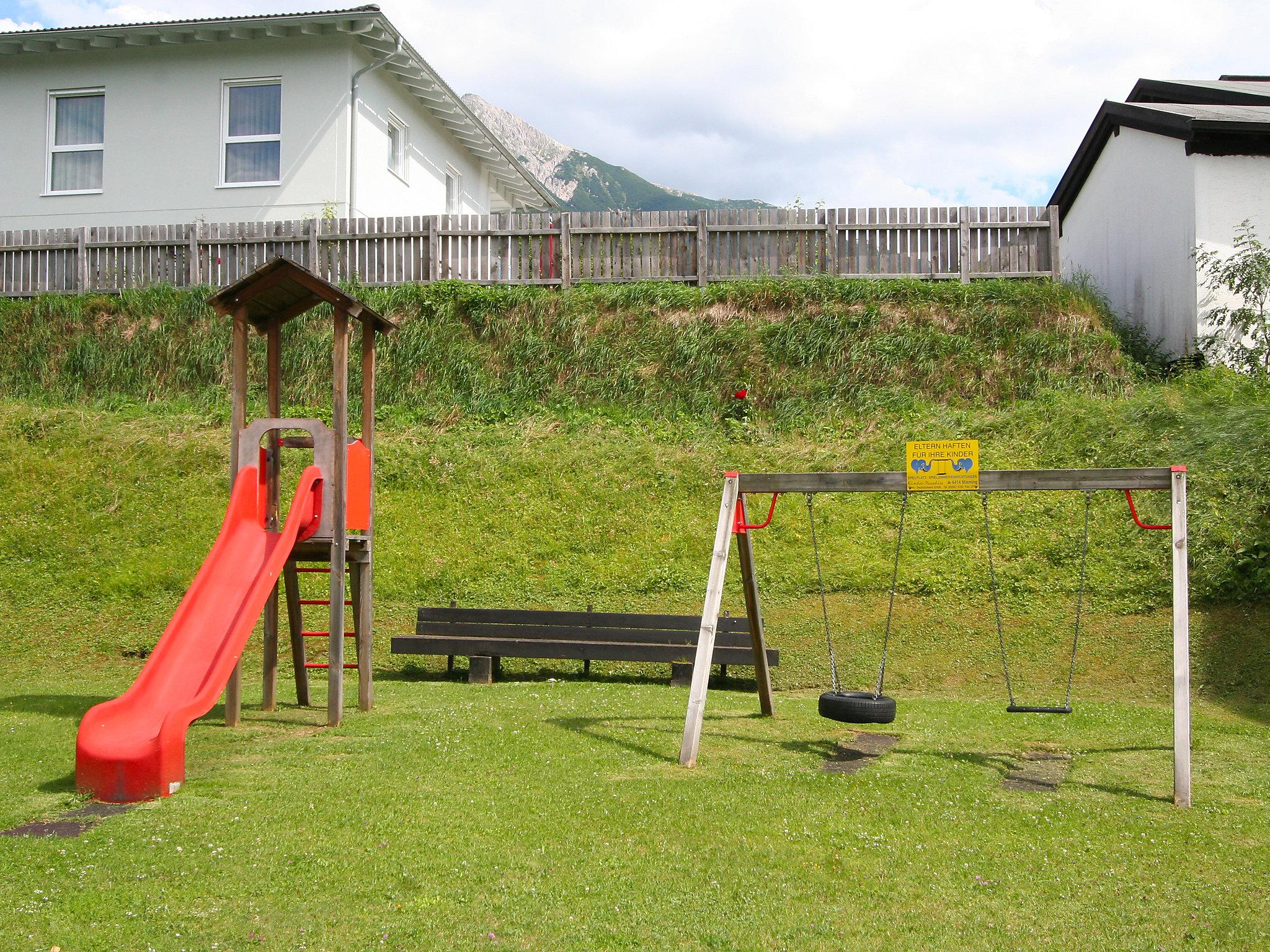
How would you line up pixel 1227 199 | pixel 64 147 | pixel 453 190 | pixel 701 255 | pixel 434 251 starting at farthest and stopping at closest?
1. pixel 453 190
2. pixel 64 147
3. pixel 434 251
4. pixel 701 255
5. pixel 1227 199

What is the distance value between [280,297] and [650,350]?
8.30m

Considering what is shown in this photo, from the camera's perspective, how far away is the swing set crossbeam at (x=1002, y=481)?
6.76 metres

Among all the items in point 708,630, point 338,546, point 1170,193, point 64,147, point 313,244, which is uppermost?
point 64,147

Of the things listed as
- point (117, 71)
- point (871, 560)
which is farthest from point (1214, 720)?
point (117, 71)

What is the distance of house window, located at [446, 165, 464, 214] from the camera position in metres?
25.4

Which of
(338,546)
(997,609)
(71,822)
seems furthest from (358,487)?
(997,609)

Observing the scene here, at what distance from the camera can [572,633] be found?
11.0m

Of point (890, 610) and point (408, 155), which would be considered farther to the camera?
point (408, 155)

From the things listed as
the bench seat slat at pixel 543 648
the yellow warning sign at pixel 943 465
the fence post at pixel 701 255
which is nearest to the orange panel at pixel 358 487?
the bench seat slat at pixel 543 648

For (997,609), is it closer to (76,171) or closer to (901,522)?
(901,522)

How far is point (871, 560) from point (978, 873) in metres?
8.00

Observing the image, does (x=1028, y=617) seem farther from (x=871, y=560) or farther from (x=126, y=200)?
(x=126, y=200)

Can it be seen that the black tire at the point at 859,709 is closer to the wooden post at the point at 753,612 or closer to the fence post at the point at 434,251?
the wooden post at the point at 753,612

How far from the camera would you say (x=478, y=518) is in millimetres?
13953
